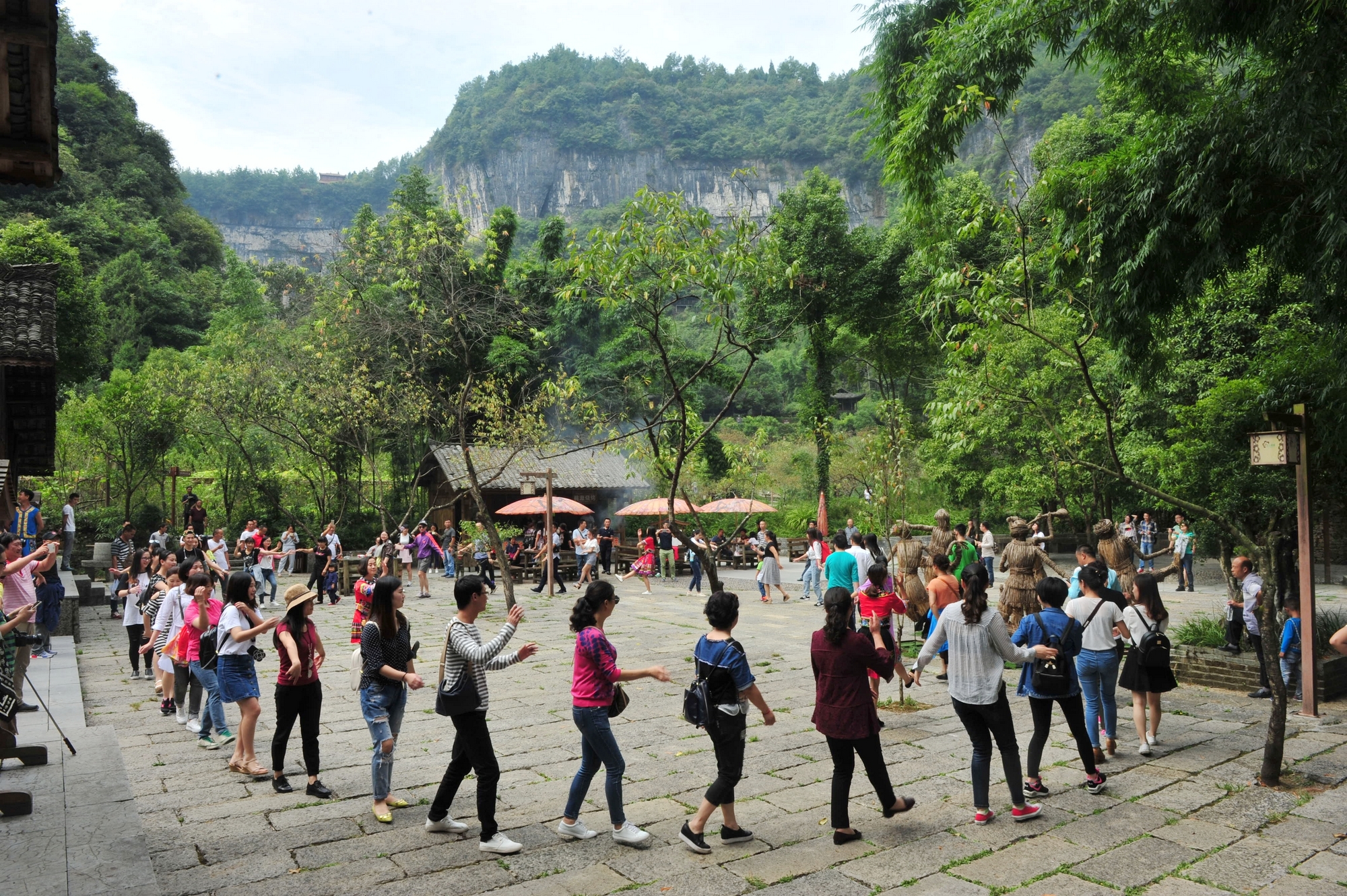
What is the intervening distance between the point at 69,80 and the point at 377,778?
56.6 m

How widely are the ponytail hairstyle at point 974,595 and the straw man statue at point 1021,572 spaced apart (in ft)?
12.3

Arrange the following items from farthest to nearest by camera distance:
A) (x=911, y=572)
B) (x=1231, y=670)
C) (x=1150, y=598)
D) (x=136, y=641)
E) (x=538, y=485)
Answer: (x=538, y=485) → (x=136, y=641) → (x=911, y=572) → (x=1231, y=670) → (x=1150, y=598)

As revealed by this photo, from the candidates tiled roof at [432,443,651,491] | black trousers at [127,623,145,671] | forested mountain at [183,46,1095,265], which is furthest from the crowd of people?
forested mountain at [183,46,1095,265]

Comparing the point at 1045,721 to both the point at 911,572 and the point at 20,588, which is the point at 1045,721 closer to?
the point at 911,572

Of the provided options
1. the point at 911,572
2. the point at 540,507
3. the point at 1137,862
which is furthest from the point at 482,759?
the point at 540,507

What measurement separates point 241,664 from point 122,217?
46071 millimetres

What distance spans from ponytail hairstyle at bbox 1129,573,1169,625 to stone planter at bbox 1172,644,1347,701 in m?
2.27

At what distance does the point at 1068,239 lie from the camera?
7414 mm

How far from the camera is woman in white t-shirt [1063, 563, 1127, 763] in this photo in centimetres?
622

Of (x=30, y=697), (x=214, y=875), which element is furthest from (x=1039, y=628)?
(x=30, y=697)

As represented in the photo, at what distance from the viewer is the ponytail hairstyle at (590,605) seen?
15.8 feet

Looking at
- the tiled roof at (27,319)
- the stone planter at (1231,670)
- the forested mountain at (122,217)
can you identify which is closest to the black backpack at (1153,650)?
the stone planter at (1231,670)

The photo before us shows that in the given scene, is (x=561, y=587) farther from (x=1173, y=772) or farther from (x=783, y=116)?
(x=783, y=116)

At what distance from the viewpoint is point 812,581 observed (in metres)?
17.8
